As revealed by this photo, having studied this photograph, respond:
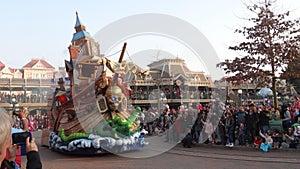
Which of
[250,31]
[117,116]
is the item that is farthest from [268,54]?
[117,116]

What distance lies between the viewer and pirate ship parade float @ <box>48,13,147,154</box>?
35.0 feet

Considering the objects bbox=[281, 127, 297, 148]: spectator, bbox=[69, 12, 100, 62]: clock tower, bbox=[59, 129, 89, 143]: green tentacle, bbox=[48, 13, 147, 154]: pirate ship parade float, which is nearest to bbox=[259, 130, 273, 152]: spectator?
bbox=[281, 127, 297, 148]: spectator

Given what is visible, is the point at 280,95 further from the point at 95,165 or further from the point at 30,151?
the point at 30,151

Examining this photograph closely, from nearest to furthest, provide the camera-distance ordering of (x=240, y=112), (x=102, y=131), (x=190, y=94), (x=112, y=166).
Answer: (x=112, y=166) < (x=102, y=131) < (x=240, y=112) < (x=190, y=94)

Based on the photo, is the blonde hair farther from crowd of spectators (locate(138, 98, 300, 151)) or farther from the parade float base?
crowd of spectators (locate(138, 98, 300, 151))

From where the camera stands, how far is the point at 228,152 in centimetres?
1132

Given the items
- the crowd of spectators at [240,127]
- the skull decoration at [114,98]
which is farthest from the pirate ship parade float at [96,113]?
the crowd of spectators at [240,127]

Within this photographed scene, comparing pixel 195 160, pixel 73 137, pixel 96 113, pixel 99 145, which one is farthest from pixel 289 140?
pixel 73 137

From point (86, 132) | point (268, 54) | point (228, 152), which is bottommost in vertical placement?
point (228, 152)

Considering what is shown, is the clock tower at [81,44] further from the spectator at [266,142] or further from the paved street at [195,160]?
the spectator at [266,142]

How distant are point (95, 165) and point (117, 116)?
2247 mm

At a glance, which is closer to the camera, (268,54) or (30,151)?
(30,151)

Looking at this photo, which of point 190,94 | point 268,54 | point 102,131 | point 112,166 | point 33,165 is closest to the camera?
point 33,165

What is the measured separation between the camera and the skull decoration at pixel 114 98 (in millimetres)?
11133
